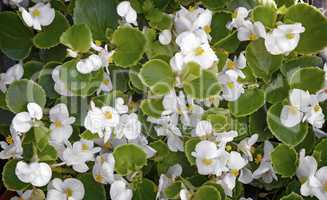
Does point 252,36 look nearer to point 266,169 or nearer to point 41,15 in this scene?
point 266,169

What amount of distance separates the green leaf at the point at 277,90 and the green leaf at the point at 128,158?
23cm

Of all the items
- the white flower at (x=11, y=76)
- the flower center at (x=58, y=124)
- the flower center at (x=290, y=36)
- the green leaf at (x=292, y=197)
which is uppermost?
the flower center at (x=290, y=36)

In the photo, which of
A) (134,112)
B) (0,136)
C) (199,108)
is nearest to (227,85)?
(199,108)

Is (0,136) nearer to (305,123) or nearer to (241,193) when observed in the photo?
(241,193)

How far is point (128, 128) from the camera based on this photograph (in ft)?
2.71

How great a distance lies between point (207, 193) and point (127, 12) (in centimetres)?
31

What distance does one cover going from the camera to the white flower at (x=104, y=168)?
81 centimetres

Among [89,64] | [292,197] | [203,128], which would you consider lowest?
[292,197]

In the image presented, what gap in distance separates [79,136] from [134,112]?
10cm

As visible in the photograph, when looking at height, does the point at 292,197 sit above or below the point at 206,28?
below

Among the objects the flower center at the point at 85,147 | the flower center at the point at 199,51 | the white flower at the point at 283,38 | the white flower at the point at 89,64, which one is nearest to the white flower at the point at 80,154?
the flower center at the point at 85,147

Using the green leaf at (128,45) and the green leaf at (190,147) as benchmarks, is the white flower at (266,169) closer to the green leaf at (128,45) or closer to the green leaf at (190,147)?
the green leaf at (190,147)

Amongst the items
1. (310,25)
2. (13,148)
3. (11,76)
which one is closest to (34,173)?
(13,148)

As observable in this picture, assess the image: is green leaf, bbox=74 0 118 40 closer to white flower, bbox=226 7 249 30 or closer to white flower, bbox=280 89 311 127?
white flower, bbox=226 7 249 30
